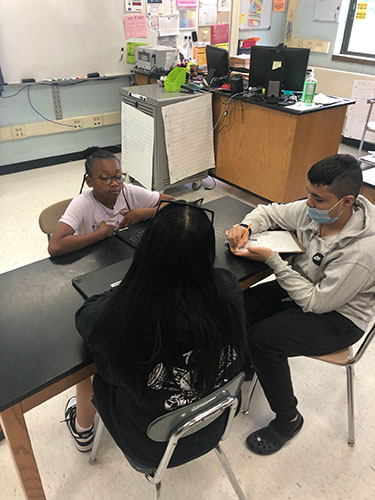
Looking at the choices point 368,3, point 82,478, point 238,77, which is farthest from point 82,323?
point 368,3

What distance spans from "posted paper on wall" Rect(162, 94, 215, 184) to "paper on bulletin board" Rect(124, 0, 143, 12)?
1400 mm

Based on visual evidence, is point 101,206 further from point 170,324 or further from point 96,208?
point 170,324

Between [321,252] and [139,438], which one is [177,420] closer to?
[139,438]

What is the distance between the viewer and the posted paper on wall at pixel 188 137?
320 centimetres

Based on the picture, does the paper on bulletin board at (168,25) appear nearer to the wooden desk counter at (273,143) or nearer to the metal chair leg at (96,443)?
the wooden desk counter at (273,143)

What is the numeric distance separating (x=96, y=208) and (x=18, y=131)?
2.55 metres

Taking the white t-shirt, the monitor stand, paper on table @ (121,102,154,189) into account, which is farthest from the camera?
the monitor stand

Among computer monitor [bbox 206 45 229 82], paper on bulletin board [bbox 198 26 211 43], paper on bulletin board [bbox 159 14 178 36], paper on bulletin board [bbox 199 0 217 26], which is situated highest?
paper on bulletin board [bbox 199 0 217 26]

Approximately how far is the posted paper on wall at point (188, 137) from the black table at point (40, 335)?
1931 mm

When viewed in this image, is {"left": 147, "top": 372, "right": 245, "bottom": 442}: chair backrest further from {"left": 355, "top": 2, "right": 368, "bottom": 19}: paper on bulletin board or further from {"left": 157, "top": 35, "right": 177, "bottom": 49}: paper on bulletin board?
{"left": 355, "top": 2, "right": 368, "bottom": 19}: paper on bulletin board

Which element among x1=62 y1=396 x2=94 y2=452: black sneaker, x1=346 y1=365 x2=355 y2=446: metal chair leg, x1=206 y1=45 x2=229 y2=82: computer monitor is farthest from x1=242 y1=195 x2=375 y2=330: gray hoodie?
x1=206 y1=45 x2=229 y2=82: computer monitor

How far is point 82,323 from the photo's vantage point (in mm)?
1032

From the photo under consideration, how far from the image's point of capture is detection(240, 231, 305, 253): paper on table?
1.51 metres

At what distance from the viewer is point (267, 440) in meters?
1.55
